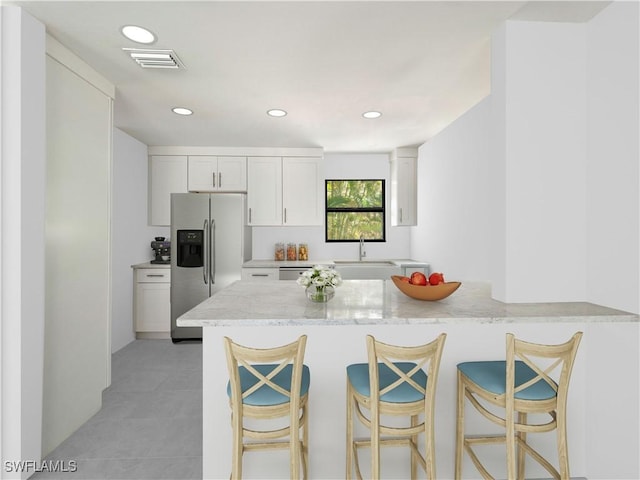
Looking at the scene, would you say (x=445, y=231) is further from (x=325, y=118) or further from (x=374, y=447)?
(x=374, y=447)

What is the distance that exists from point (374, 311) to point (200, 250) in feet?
9.97

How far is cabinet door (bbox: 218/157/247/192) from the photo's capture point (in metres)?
4.68

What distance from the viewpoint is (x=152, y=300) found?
14.2ft

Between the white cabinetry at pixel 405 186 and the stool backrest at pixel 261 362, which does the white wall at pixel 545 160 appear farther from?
the white cabinetry at pixel 405 186

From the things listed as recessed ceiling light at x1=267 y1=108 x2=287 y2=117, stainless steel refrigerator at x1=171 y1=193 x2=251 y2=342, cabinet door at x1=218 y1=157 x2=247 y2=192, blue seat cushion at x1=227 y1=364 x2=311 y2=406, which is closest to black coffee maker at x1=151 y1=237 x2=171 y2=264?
stainless steel refrigerator at x1=171 y1=193 x2=251 y2=342

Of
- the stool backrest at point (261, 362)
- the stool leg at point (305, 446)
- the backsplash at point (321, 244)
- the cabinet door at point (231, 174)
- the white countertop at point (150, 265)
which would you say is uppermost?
the cabinet door at point (231, 174)

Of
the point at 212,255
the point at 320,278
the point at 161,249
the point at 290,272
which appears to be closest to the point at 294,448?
the point at 320,278

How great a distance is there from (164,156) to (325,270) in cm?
358

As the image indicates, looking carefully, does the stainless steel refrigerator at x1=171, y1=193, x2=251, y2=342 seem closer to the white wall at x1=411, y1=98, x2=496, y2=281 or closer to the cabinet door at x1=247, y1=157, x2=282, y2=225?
the cabinet door at x1=247, y1=157, x2=282, y2=225

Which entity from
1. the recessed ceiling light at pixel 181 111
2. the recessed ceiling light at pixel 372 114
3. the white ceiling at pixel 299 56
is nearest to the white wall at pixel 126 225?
the white ceiling at pixel 299 56

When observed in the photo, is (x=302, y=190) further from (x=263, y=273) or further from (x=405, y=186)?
(x=405, y=186)

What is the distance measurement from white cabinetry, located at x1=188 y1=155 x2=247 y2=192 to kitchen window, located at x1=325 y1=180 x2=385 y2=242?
1291 millimetres

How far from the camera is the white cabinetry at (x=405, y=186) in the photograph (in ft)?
15.4

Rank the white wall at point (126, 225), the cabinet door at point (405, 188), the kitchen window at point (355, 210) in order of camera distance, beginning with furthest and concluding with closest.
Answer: the kitchen window at point (355, 210)
the cabinet door at point (405, 188)
the white wall at point (126, 225)
